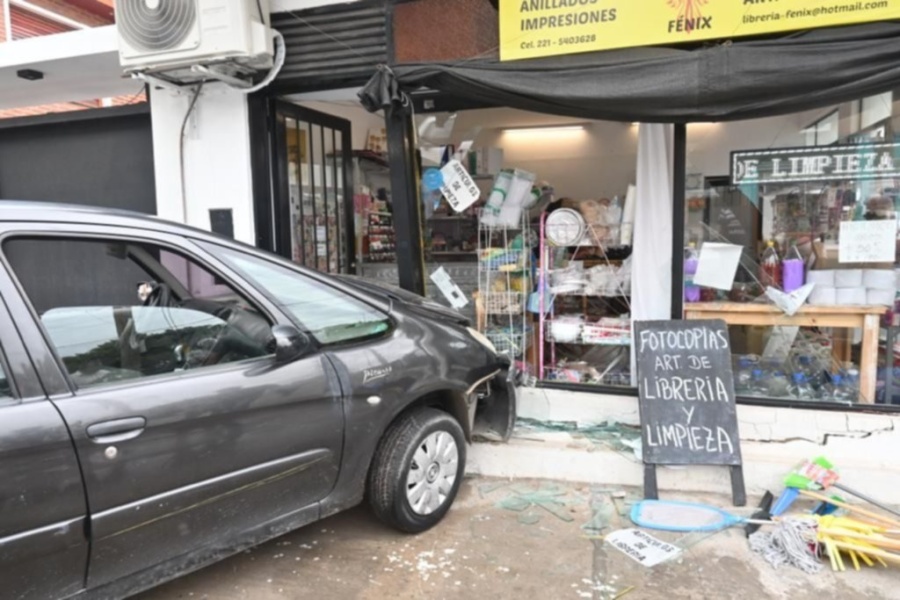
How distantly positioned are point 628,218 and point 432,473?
93.9 inches

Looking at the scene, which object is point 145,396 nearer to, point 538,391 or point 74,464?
point 74,464

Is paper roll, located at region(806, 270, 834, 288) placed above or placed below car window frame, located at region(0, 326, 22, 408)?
above

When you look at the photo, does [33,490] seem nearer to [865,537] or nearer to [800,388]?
[865,537]

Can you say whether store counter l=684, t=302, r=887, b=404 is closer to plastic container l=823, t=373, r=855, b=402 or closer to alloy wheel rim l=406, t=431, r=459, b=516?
plastic container l=823, t=373, r=855, b=402

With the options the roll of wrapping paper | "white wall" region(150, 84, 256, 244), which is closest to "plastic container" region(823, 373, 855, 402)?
the roll of wrapping paper

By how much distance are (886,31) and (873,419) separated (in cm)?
227

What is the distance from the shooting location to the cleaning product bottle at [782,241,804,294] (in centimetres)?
412

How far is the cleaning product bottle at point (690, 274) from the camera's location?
4.29 m

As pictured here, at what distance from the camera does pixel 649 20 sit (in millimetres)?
3715

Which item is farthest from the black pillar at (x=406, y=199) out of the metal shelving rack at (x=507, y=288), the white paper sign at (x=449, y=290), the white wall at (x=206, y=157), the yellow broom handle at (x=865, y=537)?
the yellow broom handle at (x=865, y=537)

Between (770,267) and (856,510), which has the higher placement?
(770,267)

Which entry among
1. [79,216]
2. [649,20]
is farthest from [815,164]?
[79,216]

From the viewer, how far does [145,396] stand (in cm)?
223

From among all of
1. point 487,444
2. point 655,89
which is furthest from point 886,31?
point 487,444
